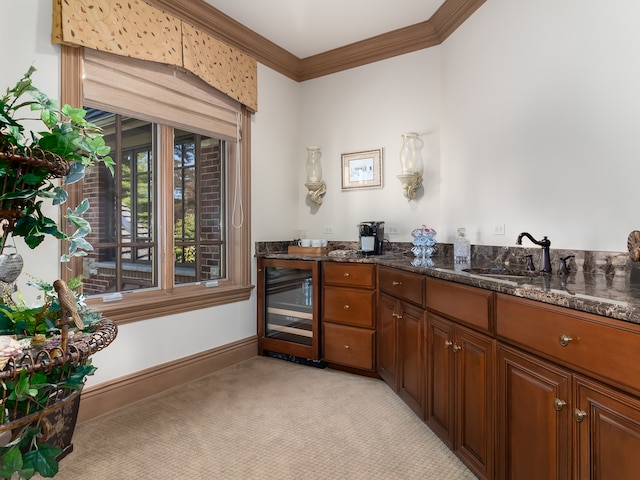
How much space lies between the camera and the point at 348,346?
3051 millimetres

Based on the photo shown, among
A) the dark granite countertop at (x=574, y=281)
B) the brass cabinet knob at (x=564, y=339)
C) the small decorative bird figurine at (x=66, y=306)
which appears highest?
the small decorative bird figurine at (x=66, y=306)

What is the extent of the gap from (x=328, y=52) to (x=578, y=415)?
3.60 m

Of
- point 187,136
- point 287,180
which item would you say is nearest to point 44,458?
point 187,136

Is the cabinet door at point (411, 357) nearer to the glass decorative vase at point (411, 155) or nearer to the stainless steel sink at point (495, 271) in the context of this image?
the stainless steel sink at point (495, 271)

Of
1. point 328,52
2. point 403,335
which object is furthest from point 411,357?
point 328,52

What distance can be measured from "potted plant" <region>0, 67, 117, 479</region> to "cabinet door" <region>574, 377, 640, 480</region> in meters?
1.32

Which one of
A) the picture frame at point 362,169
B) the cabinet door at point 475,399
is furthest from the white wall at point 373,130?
the cabinet door at point 475,399

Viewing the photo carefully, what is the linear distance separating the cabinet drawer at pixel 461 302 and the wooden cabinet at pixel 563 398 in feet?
0.27

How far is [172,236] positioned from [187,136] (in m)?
0.85

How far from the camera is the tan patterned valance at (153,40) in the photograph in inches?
85.1

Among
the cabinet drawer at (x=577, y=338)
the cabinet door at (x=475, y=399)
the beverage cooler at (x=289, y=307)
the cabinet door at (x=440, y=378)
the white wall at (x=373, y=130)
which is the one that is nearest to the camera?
the cabinet drawer at (x=577, y=338)

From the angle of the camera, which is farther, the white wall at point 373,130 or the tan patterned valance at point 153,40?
the white wall at point 373,130

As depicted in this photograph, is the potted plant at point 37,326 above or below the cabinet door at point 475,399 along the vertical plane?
above

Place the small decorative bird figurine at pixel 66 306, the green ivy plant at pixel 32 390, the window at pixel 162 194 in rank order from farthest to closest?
the window at pixel 162 194 → the small decorative bird figurine at pixel 66 306 → the green ivy plant at pixel 32 390
